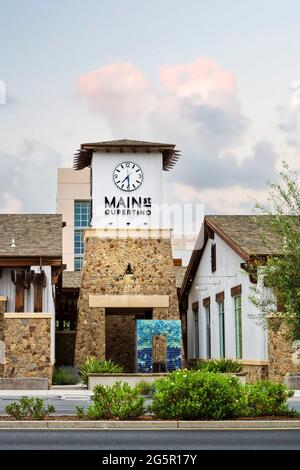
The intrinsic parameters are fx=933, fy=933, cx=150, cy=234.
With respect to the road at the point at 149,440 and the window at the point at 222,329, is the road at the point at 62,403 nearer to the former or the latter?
the road at the point at 149,440

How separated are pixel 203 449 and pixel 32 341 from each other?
62.6 feet

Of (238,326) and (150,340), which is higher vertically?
(238,326)

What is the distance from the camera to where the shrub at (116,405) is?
19812 millimetres

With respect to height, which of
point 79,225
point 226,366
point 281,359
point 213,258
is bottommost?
point 226,366

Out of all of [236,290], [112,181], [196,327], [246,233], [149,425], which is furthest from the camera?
[196,327]

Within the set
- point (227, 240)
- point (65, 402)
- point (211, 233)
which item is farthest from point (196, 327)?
point (65, 402)

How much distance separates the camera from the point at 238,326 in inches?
1452

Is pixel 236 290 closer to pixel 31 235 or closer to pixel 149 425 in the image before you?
pixel 31 235

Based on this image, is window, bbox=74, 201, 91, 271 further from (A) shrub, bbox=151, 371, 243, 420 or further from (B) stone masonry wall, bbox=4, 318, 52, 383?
(A) shrub, bbox=151, 371, 243, 420

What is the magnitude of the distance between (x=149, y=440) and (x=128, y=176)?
89.8ft

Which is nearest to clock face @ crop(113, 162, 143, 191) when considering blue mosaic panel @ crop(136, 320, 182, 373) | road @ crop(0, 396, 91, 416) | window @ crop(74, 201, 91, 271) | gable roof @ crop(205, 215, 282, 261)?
gable roof @ crop(205, 215, 282, 261)

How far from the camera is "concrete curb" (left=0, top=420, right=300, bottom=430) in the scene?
19172 millimetres

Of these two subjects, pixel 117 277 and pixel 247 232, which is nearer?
pixel 247 232

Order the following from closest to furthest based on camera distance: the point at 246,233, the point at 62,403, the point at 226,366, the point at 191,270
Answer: the point at 62,403
the point at 226,366
the point at 246,233
the point at 191,270
